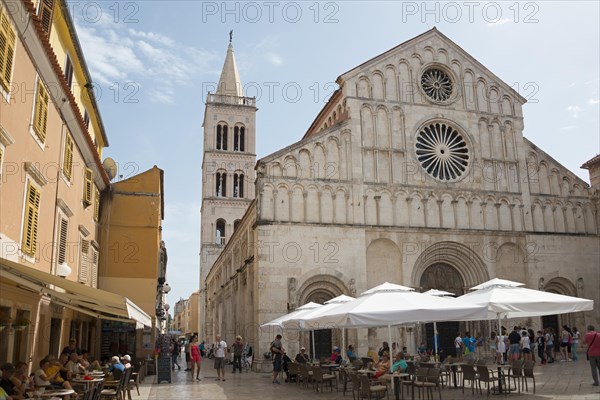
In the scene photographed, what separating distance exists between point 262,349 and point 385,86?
1471 centimetres

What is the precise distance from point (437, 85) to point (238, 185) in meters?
32.0

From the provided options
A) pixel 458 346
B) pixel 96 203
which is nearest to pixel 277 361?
pixel 458 346

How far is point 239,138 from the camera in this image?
59281mm

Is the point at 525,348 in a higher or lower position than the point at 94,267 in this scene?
lower

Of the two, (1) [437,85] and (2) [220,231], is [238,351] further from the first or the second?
(2) [220,231]

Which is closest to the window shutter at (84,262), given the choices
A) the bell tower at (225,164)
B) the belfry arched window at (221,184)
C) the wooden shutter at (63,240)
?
the wooden shutter at (63,240)

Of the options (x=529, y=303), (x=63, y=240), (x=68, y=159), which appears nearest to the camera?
(x=529, y=303)

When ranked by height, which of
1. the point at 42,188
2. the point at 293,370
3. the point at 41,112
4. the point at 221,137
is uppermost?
the point at 221,137

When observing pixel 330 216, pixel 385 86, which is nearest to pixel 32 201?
pixel 330 216

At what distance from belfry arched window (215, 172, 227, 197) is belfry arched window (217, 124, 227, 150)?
3.06 metres

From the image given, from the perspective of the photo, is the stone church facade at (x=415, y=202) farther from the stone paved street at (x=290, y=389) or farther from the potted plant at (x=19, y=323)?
the potted plant at (x=19, y=323)

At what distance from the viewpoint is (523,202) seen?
28828 millimetres

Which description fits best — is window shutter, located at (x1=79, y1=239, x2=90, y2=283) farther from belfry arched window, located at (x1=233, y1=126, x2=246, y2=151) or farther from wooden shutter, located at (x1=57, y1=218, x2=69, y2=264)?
belfry arched window, located at (x1=233, y1=126, x2=246, y2=151)

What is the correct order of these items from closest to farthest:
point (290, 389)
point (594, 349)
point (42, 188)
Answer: point (42, 188), point (594, 349), point (290, 389)
